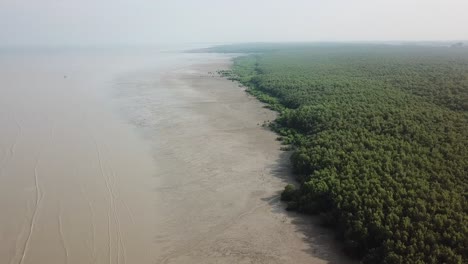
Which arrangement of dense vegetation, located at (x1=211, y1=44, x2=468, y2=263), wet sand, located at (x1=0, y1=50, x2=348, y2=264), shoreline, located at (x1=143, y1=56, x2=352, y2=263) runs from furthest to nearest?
wet sand, located at (x1=0, y1=50, x2=348, y2=264), shoreline, located at (x1=143, y1=56, x2=352, y2=263), dense vegetation, located at (x1=211, y1=44, x2=468, y2=263)

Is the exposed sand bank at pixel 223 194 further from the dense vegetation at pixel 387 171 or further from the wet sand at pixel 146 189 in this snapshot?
the dense vegetation at pixel 387 171

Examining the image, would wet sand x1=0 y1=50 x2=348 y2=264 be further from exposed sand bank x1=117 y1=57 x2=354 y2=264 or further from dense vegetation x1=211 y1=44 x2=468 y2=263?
dense vegetation x1=211 y1=44 x2=468 y2=263

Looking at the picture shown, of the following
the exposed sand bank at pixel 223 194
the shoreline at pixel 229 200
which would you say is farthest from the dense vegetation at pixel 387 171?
the exposed sand bank at pixel 223 194

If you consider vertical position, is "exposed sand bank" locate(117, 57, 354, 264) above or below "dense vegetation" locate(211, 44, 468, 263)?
below

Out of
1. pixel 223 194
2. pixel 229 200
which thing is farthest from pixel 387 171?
pixel 223 194

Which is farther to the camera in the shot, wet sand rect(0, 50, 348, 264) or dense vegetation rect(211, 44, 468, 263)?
wet sand rect(0, 50, 348, 264)

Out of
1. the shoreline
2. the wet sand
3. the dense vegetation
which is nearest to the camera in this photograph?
the dense vegetation

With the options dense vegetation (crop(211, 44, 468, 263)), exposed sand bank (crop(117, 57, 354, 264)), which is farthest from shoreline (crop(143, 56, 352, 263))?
dense vegetation (crop(211, 44, 468, 263))

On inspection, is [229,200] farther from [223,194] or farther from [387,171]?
[387,171]

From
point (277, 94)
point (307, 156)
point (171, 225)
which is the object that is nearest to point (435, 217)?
point (307, 156)

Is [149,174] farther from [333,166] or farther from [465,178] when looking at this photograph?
[465,178]
